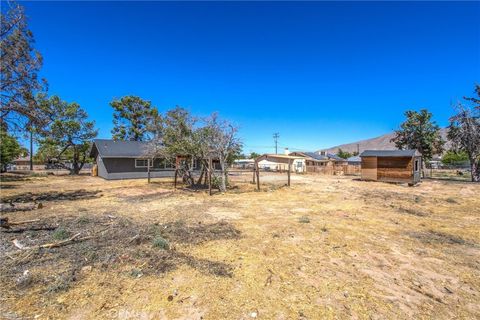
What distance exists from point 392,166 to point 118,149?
24.7 m

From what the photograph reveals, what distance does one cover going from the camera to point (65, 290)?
11.7 feet

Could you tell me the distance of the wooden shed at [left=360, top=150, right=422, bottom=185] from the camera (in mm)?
20016

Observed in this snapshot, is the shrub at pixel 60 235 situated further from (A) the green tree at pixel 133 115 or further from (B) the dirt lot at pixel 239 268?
(A) the green tree at pixel 133 115

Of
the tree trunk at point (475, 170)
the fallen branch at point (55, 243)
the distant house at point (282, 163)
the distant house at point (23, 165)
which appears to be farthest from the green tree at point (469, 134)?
the distant house at point (23, 165)

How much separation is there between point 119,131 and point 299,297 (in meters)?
35.7

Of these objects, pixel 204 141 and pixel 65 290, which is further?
pixel 204 141

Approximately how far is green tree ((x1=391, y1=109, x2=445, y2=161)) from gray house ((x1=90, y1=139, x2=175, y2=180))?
1013 inches

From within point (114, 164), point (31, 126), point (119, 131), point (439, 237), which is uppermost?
point (119, 131)

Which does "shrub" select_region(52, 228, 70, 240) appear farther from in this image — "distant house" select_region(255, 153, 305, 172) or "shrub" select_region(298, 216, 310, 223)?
"distant house" select_region(255, 153, 305, 172)

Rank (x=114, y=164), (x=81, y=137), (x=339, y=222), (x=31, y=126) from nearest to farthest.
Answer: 1. (x=339, y=222)
2. (x=31, y=126)
3. (x=114, y=164)
4. (x=81, y=137)

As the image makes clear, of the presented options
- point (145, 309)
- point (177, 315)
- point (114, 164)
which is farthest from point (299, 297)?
point (114, 164)

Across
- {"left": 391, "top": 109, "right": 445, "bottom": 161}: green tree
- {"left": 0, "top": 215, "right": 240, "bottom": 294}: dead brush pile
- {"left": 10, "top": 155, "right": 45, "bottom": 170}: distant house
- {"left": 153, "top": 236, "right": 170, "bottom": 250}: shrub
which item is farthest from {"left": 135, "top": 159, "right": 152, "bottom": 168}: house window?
{"left": 10, "top": 155, "right": 45, "bottom": 170}: distant house

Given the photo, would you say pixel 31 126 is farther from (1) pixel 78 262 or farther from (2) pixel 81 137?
(2) pixel 81 137

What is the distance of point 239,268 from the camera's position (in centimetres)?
441
